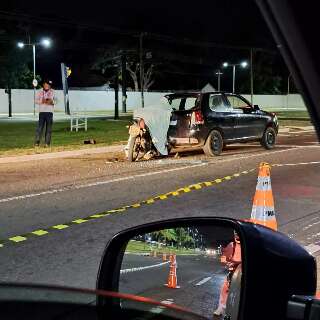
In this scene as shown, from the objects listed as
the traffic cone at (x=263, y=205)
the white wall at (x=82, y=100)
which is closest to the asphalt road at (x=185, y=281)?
the traffic cone at (x=263, y=205)

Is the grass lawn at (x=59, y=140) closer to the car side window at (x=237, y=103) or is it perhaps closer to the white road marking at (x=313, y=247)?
the car side window at (x=237, y=103)

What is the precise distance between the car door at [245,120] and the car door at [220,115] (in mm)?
193

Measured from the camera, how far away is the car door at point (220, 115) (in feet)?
56.0

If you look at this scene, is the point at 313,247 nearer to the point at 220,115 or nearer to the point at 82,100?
the point at 220,115

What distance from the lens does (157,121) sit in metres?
16.5

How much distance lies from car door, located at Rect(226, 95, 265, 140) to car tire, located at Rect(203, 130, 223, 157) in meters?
0.84

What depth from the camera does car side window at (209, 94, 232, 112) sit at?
17314 millimetres

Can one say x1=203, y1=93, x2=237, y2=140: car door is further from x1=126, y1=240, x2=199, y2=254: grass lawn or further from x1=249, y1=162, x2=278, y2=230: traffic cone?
x1=126, y1=240, x2=199, y2=254: grass lawn

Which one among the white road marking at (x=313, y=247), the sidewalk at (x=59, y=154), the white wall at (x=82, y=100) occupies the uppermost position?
the white wall at (x=82, y=100)

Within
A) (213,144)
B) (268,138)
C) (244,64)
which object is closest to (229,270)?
(213,144)

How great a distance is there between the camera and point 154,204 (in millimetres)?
9961

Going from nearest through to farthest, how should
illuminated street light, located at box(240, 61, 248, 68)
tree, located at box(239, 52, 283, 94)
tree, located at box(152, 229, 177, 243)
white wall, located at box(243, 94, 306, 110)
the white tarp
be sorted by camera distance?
tree, located at box(152, 229, 177, 243) → the white tarp → white wall, located at box(243, 94, 306, 110) → tree, located at box(239, 52, 283, 94) → illuminated street light, located at box(240, 61, 248, 68)

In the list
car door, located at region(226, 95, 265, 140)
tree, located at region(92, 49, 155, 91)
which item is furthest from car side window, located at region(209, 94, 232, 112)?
tree, located at region(92, 49, 155, 91)

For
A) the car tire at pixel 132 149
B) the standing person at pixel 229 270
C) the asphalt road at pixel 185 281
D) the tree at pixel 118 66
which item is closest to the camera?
the standing person at pixel 229 270
